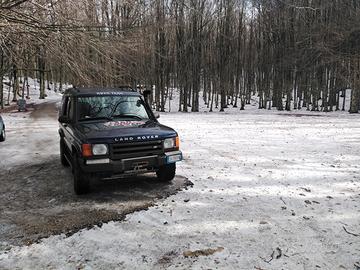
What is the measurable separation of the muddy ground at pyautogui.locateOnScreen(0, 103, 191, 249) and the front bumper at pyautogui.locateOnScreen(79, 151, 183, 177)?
52 centimetres

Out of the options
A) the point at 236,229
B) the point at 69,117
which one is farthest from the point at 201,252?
the point at 69,117

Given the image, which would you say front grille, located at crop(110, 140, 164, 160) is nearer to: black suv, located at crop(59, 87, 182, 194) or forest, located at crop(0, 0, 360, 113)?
black suv, located at crop(59, 87, 182, 194)

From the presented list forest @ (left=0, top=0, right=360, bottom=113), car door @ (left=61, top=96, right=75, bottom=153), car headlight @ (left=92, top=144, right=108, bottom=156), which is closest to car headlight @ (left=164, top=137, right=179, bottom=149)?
car headlight @ (left=92, top=144, right=108, bottom=156)

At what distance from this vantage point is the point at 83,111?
7.13m

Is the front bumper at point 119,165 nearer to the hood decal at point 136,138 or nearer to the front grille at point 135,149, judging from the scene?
the front grille at point 135,149

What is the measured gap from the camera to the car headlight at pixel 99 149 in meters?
5.81

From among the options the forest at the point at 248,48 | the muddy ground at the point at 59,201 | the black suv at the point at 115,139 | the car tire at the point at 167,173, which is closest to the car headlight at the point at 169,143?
the black suv at the point at 115,139

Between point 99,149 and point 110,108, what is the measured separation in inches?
64.0

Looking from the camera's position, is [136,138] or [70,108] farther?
[70,108]

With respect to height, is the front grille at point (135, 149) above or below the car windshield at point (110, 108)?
below

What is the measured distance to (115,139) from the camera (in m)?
5.88

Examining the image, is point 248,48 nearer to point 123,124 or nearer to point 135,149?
point 123,124

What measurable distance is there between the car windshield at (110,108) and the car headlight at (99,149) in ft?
3.94

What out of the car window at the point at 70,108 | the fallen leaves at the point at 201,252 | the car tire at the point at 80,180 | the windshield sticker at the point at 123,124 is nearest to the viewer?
the fallen leaves at the point at 201,252
